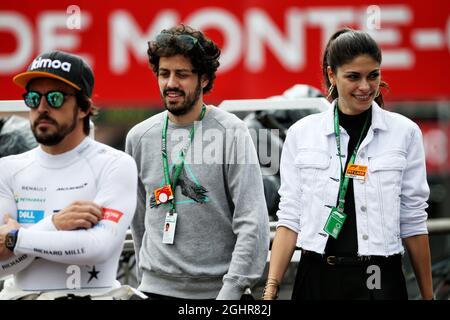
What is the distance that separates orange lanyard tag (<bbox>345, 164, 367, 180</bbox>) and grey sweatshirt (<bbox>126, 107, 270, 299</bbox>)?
0.50 m

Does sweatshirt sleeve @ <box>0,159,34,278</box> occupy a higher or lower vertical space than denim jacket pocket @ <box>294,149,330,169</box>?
lower

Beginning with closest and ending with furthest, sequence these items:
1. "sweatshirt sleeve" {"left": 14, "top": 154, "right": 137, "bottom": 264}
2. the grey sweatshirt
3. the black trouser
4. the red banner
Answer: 1. "sweatshirt sleeve" {"left": 14, "top": 154, "right": 137, "bottom": 264}
2. the black trouser
3. the grey sweatshirt
4. the red banner

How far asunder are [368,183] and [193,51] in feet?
3.64

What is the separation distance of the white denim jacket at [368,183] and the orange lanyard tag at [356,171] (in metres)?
0.02

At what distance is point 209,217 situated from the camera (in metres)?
4.51

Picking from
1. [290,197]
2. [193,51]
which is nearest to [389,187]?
[290,197]

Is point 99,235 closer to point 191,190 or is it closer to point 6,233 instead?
point 6,233

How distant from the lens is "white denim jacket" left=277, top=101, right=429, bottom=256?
4.21m

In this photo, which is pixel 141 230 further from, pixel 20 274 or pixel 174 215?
pixel 20 274

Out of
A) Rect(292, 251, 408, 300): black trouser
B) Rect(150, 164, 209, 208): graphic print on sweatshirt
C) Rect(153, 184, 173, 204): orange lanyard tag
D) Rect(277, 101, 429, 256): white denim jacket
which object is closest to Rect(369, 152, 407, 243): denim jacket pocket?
Rect(277, 101, 429, 256): white denim jacket

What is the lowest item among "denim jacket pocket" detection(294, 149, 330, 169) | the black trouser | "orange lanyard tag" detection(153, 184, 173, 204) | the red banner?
the black trouser

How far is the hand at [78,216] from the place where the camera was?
3.82 metres

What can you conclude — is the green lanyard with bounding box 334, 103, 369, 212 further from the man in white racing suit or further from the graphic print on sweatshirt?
the man in white racing suit

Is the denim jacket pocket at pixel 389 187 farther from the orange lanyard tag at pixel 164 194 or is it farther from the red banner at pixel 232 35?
the red banner at pixel 232 35
